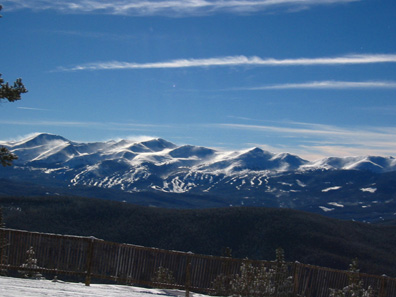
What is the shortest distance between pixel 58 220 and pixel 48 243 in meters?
185

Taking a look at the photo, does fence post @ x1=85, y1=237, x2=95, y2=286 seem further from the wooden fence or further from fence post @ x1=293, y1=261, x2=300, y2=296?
fence post @ x1=293, y1=261, x2=300, y2=296

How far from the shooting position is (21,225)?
186m

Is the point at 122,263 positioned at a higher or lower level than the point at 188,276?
higher

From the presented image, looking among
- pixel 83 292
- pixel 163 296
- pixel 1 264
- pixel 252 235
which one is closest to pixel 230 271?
pixel 163 296

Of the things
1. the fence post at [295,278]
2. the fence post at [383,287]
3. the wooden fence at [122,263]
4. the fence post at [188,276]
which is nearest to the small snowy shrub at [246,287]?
the fence post at [295,278]

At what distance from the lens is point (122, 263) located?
977 inches

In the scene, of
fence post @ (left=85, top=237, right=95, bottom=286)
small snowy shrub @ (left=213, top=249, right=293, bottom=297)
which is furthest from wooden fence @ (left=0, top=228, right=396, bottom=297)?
small snowy shrub @ (left=213, top=249, right=293, bottom=297)

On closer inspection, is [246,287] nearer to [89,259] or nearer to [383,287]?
[383,287]

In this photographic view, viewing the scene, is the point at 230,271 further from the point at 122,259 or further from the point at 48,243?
the point at 48,243

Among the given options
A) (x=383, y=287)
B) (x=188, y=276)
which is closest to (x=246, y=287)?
(x=188, y=276)

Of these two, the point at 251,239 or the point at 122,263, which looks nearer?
the point at 122,263

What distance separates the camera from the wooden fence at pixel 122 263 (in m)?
23.0

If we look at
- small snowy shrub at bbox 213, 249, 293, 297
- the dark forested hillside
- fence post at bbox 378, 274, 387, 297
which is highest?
fence post at bbox 378, 274, 387, 297

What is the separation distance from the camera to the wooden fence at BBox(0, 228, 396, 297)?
23016 millimetres
